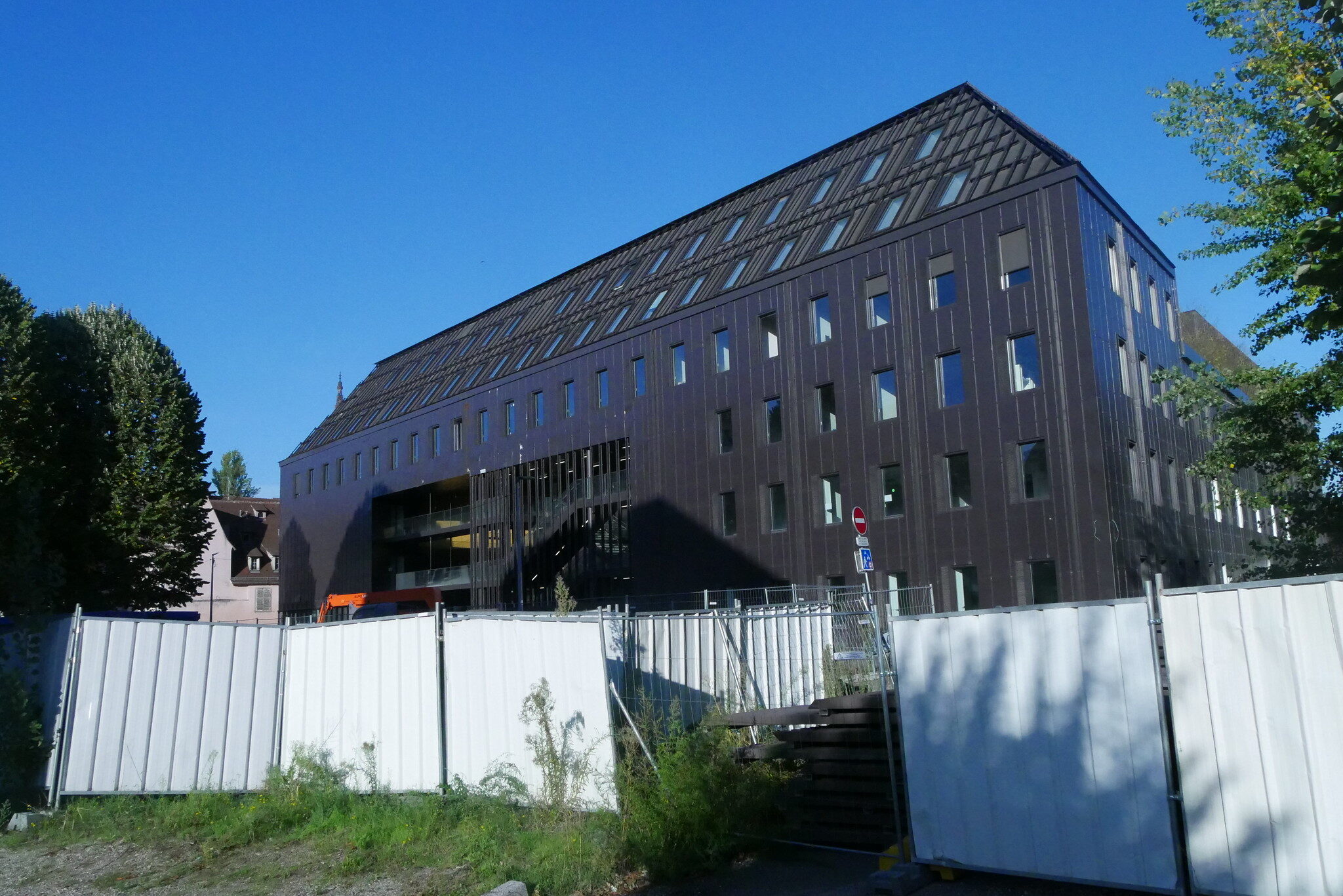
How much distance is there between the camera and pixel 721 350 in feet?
113

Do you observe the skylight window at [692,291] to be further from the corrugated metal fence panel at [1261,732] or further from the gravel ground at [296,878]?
the corrugated metal fence panel at [1261,732]

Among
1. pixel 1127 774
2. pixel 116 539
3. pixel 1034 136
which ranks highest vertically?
pixel 1034 136

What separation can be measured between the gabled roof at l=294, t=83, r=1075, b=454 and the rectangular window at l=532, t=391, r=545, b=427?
1.89 m

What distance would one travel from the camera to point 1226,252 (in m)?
17.2

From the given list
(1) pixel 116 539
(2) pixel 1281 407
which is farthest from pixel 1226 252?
(1) pixel 116 539

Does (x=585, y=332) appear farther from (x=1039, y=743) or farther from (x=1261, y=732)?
(x=1261, y=732)

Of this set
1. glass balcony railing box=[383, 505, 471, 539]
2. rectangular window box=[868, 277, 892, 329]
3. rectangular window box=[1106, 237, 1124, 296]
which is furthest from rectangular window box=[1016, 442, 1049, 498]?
glass balcony railing box=[383, 505, 471, 539]

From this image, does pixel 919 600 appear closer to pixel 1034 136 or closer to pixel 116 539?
pixel 1034 136

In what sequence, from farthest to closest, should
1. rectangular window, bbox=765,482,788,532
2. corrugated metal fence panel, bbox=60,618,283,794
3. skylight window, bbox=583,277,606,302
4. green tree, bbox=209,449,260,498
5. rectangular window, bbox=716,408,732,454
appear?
green tree, bbox=209,449,260,498, skylight window, bbox=583,277,606,302, rectangular window, bbox=716,408,732,454, rectangular window, bbox=765,482,788,532, corrugated metal fence panel, bbox=60,618,283,794

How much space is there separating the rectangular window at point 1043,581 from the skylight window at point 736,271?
13.9 metres

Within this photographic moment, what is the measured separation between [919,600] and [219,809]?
19.9m

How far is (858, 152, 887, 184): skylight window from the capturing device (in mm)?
32688

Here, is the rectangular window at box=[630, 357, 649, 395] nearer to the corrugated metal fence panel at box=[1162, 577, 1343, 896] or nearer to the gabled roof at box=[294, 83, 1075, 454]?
the gabled roof at box=[294, 83, 1075, 454]

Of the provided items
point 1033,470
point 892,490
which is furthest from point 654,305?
point 1033,470
